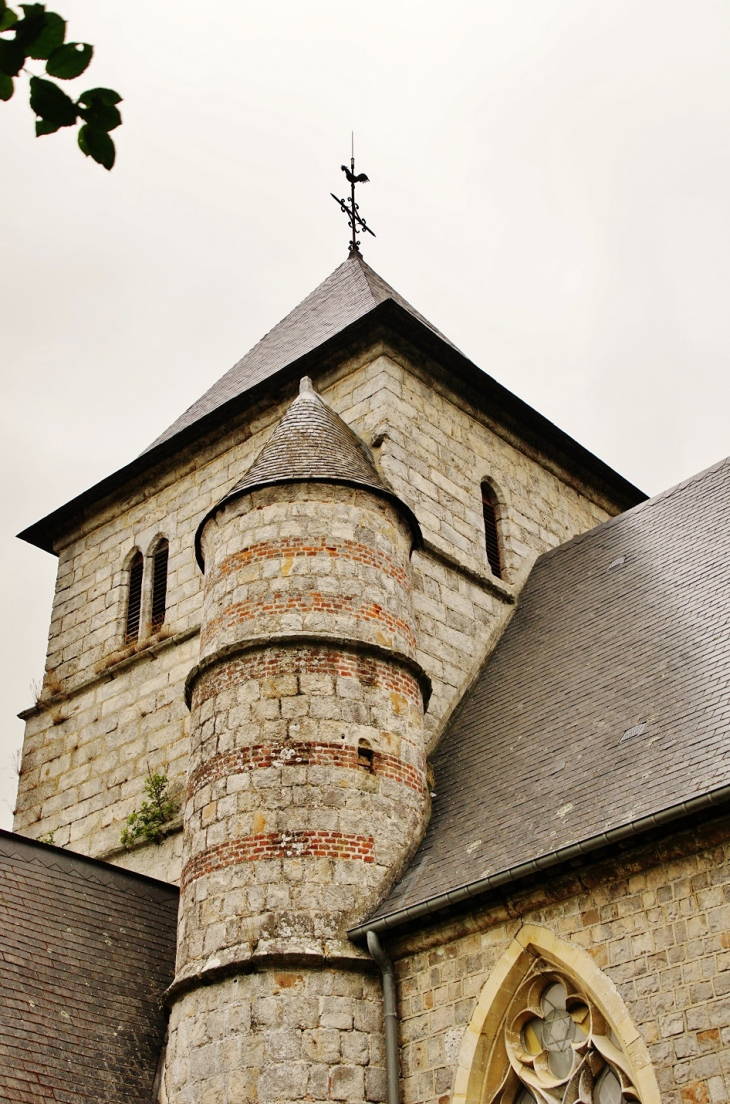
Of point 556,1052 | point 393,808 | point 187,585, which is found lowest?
point 556,1052

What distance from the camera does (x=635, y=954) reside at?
7152 mm

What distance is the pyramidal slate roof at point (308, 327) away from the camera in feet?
47.1

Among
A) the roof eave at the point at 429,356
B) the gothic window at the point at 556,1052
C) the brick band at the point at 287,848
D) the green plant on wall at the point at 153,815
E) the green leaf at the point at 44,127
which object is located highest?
the roof eave at the point at 429,356

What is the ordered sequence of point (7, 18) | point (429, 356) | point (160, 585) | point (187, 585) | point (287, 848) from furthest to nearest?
point (160, 585), point (187, 585), point (429, 356), point (287, 848), point (7, 18)

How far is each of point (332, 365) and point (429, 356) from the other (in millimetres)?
1031

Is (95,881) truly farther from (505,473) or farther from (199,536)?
(505,473)

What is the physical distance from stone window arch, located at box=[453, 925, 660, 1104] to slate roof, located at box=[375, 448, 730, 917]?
605mm

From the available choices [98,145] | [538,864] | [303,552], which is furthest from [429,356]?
[98,145]

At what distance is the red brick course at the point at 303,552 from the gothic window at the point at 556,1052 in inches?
143

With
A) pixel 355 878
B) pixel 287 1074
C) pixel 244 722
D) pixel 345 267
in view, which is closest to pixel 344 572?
pixel 244 722

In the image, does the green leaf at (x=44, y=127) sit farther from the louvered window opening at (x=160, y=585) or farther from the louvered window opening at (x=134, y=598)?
the louvered window opening at (x=134, y=598)

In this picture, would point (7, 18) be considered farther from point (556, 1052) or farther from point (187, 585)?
point (187, 585)

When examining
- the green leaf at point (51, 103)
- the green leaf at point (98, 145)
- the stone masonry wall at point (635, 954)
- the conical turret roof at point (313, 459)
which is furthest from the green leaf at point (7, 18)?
the conical turret roof at point (313, 459)

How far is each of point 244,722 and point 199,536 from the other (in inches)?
92.7
